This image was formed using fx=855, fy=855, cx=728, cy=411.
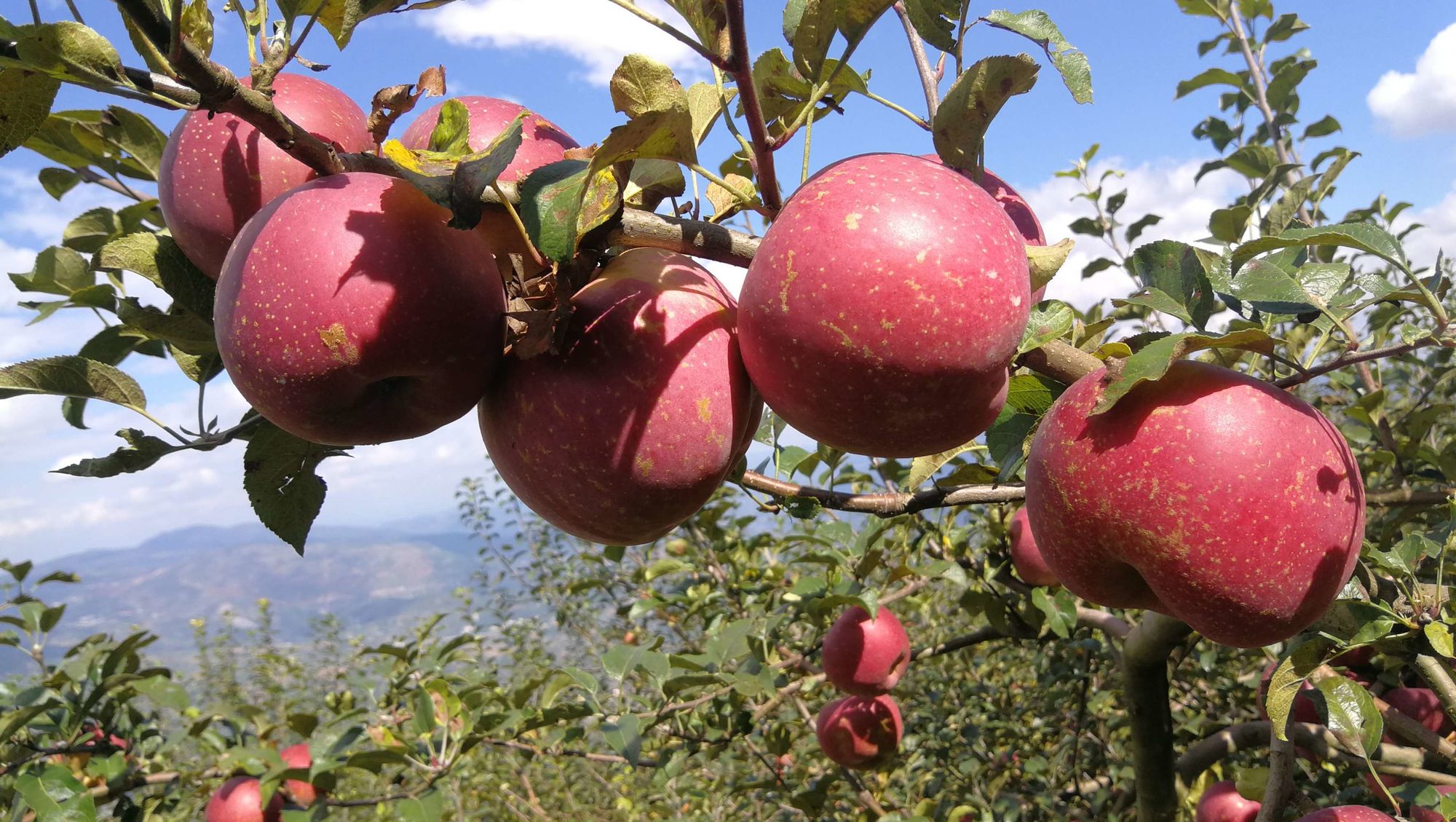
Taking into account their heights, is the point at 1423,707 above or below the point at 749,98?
below

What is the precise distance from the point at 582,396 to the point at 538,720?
5.32 feet

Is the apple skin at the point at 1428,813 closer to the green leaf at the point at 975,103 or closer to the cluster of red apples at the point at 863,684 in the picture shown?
the cluster of red apples at the point at 863,684

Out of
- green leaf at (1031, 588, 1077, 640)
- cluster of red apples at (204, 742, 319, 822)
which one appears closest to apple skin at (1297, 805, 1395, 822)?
green leaf at (1031, 588, 1077, 640)

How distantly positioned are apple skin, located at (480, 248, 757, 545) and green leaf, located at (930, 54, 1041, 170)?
285 mm

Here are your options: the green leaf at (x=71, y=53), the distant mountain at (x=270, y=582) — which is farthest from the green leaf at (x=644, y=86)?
the distant mountain at (x=270, y=582)

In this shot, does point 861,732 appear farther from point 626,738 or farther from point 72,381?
point 72,381

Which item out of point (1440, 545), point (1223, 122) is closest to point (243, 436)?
point (1440, 545)

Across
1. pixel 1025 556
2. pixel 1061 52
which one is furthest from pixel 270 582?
pixel 1061 52

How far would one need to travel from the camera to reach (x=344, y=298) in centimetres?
73

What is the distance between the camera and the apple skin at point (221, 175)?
88 cm

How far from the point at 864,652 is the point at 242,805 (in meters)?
1.78

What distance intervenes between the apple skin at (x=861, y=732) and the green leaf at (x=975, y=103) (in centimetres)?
196

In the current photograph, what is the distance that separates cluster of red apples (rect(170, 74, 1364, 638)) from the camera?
718 millimetres

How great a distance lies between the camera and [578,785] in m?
5.57
